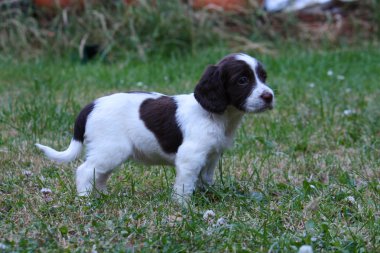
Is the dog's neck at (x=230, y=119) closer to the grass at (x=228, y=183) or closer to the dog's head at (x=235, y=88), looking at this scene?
the dog's head at (x=235, y=88)

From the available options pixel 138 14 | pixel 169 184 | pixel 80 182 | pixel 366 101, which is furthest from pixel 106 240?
pixel 138 14

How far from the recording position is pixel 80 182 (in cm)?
430

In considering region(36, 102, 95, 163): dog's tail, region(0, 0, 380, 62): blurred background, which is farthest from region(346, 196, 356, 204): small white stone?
region(0, 0, 380, 62): blurred background

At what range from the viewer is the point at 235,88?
165 inches

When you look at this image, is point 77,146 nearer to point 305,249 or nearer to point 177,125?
point 177,125

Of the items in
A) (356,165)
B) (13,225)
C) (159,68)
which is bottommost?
(159,68)

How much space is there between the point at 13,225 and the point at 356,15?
9.49 m

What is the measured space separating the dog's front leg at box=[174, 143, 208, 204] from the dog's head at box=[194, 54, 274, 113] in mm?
259

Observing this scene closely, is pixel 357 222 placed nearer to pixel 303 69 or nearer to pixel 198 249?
pixel 198 249

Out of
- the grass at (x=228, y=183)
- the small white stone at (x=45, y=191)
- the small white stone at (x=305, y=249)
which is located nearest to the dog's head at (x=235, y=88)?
the grass at (x=228, y=183)

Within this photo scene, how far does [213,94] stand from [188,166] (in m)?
0.45

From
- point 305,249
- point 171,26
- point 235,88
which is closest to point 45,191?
point 235,88

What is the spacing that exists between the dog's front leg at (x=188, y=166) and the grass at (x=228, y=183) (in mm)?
78

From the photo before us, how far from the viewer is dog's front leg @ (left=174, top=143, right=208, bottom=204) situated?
4.16m
